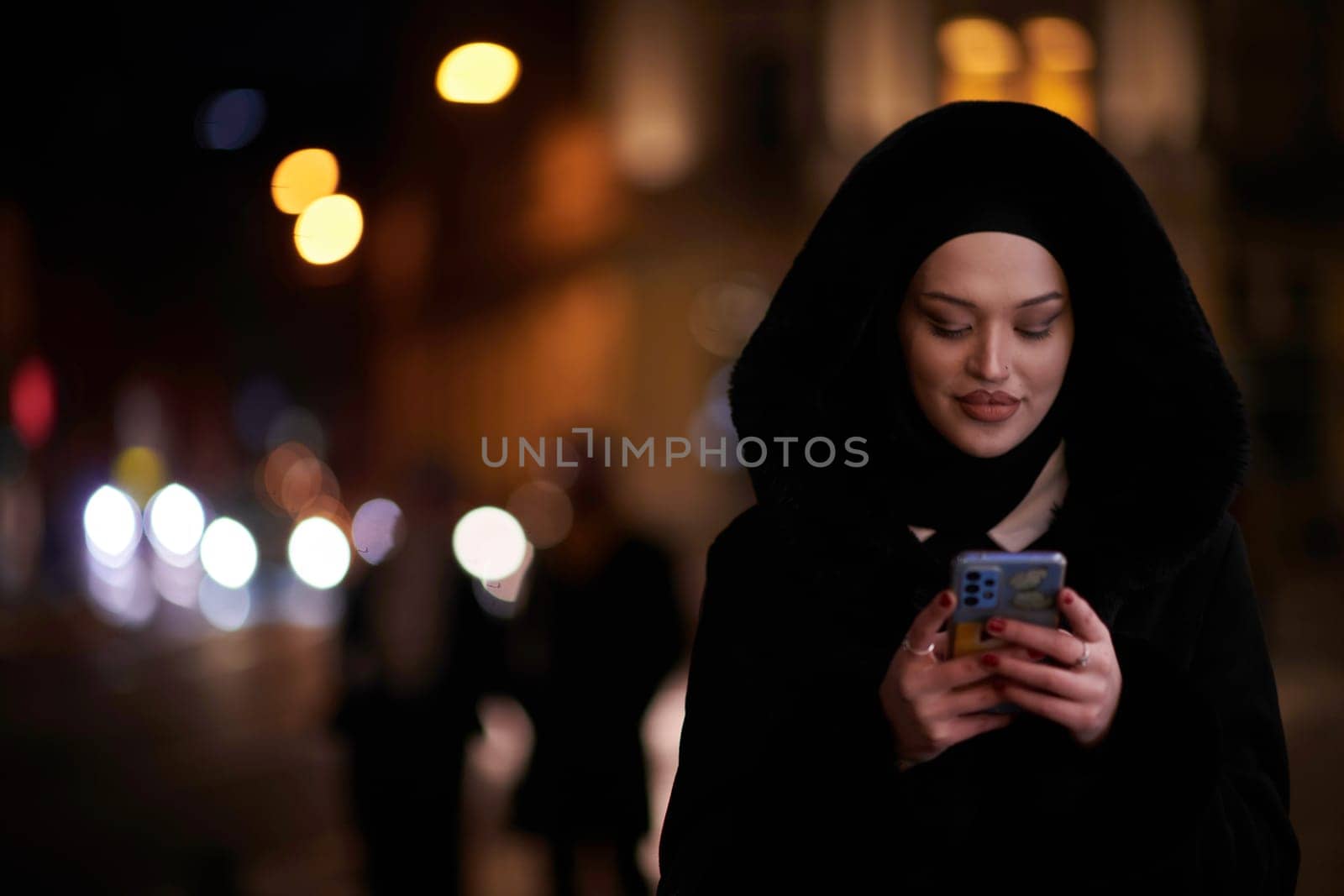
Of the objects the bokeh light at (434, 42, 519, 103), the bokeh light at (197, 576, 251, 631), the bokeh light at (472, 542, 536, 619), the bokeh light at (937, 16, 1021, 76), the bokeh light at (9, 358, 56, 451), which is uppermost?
the bokeh light at (937, 16, 1021, 76)

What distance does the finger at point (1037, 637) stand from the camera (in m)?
1.31

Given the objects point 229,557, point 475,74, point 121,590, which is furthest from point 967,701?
point 121,590

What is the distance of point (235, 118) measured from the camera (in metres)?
5.11

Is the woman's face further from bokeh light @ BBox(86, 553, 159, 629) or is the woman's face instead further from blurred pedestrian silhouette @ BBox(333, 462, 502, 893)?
bokeh light @ BBox(86, 553, 159, 629)

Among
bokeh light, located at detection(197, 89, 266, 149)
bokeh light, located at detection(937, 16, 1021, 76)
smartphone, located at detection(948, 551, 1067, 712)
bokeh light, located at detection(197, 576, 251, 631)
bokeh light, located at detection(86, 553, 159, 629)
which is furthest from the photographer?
bokeh light, located at detection(86, 553, 159, 629)

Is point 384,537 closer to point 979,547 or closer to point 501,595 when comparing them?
point 501,595

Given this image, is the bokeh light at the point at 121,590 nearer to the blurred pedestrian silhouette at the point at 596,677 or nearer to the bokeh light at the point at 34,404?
the bokeh light at the point at 34,404

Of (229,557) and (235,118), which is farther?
(229,557)

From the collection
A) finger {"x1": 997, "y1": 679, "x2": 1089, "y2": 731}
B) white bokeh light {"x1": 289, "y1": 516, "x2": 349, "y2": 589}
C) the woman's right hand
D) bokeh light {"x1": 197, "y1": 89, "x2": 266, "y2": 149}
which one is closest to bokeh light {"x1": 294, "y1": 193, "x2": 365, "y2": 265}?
bokeh light {"x1": 197, "y1": 89, "x2": 266, "y2": 149}

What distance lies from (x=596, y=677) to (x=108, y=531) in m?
21.9

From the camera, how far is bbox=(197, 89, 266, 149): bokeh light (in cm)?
489

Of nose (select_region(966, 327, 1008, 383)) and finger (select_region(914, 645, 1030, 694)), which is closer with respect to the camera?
finger (select_region(914, 645, 1030, 694))

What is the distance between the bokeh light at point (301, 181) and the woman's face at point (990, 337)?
10.1 feet

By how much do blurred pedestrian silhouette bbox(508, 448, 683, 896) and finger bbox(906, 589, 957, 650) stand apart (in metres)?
2.85
